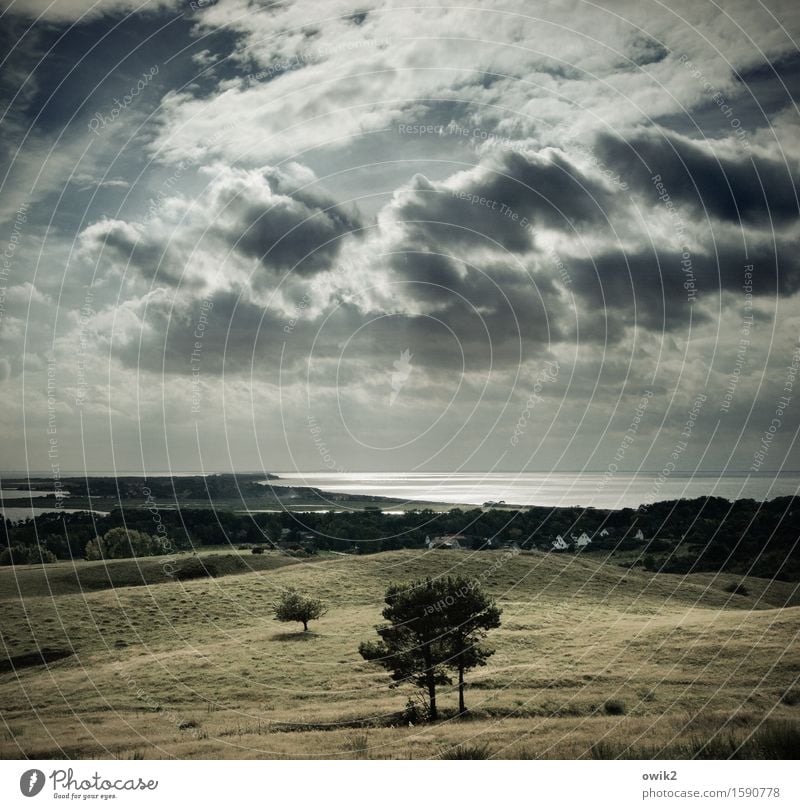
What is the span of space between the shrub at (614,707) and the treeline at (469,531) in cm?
4238

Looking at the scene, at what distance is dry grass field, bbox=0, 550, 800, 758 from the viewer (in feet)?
68.0

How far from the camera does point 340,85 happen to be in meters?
24.2

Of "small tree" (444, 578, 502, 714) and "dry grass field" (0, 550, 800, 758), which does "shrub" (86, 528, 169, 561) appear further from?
"small tree" (444, 578, 502, 714)

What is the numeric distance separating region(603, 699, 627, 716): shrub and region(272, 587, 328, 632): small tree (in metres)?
29.3

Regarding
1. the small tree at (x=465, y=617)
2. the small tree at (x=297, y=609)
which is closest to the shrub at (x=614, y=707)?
the small tree at (x=465, y=617)

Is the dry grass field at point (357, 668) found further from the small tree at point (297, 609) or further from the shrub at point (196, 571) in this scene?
the shrub at point (196, 571)

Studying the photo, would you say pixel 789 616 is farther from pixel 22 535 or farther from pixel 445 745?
pixel 22 535

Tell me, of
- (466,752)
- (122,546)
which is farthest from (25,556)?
(466,752)

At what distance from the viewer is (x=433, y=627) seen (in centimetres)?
2836

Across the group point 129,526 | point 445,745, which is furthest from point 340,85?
point 129,526
